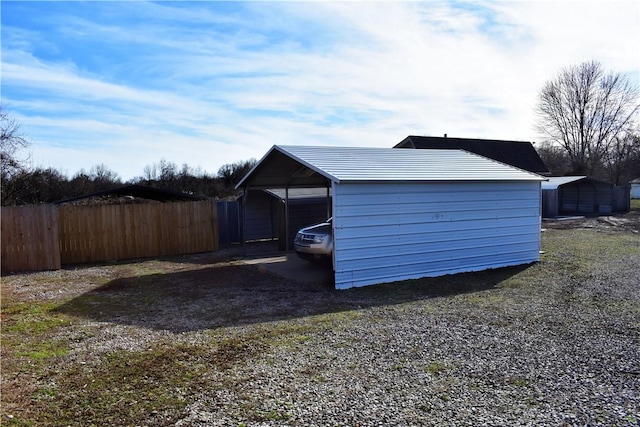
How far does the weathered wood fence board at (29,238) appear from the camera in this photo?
10.9 m

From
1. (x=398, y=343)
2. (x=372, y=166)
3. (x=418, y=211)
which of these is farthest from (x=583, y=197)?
(x=398, y=343)

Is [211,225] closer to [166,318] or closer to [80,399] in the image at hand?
[166,318]

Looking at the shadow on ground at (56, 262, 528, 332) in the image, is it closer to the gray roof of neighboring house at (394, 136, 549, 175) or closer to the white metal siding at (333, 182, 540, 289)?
the white metal siding at (333, 182, 540, 289)

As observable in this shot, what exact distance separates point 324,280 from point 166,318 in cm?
389

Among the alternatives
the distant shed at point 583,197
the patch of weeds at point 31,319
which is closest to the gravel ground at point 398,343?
the patch of weeds at point 31,319

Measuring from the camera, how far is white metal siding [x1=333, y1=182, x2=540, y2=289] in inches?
355

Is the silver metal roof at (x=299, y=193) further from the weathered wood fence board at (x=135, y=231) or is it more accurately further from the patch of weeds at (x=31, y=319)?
the patch of weeds at (x=31, y=319)

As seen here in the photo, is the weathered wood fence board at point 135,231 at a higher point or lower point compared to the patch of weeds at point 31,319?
higher

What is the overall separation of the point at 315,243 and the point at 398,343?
5.04 m

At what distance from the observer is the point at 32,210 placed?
36.4 ft

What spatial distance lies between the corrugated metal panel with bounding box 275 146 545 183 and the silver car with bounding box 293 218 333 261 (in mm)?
1751

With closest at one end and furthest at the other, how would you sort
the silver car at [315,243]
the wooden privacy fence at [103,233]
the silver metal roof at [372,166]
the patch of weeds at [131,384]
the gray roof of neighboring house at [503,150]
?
the patch of weeds at [131,384] < the silver metal roof at [372,166] < the silver car at [315,243] < the wooden privacy fence at [103,233] < the gray roof of neighboring house at [503,150]

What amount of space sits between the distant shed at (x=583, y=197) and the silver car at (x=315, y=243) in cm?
2157

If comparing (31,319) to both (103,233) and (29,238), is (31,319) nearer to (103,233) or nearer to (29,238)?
(29,238)
